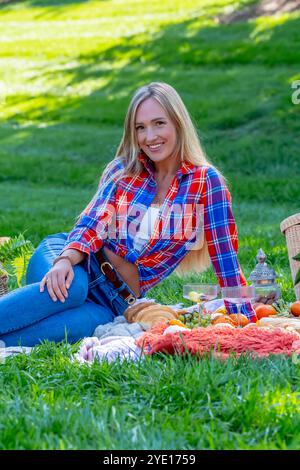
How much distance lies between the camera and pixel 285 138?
1315cm

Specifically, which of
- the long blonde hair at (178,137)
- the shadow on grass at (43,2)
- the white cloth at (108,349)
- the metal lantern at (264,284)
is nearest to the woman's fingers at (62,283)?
the white cloth at (108,349)

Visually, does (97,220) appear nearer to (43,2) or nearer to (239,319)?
(239,319)

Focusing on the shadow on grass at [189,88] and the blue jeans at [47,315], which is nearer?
the blue jeans at [47,315]

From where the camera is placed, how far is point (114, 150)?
12.7 meters

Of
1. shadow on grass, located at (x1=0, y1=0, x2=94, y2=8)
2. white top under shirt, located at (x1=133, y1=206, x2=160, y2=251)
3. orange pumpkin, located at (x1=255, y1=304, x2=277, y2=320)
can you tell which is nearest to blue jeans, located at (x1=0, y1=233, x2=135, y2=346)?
white top under shirt, located at (x1=133, y1=206, x2=160, y2=251)

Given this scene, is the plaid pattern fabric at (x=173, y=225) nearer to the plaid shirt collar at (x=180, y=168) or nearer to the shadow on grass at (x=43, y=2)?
the plaid shirt collar at (x=180, y=168)

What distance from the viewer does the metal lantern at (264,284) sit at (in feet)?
17.5

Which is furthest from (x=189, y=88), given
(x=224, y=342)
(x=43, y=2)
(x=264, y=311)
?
(x=224, y=342)

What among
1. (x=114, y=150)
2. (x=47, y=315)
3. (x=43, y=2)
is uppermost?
(x=43, y=2)

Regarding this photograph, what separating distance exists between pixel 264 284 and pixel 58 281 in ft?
4.66

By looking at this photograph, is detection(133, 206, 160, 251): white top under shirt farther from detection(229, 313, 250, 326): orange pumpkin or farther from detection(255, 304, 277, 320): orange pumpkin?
detection(255, 304, 277, 320): orange pumpkin

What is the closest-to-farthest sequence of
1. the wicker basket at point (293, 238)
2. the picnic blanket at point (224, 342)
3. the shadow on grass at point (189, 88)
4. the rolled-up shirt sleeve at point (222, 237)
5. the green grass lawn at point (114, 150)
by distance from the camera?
the green grass lawn at point (114, 150) → the picnic blanket at point (224, 342) → the rolled-up shirt sleeve at point (222, 237) → the wicker basket at point (293, 238) → the shadow on grass at point (189, 88)
